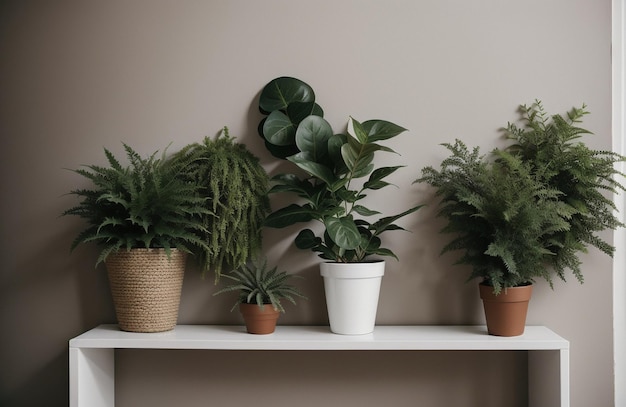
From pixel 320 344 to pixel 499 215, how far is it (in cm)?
74

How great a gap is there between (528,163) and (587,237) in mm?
342

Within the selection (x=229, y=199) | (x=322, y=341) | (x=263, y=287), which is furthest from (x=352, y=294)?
(x=229, y=199)

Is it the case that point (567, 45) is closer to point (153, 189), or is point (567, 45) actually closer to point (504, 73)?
point (504, 73)

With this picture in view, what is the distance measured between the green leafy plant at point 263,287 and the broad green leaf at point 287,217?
15cm

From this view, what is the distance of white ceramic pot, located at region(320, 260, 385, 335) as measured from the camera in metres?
2.09

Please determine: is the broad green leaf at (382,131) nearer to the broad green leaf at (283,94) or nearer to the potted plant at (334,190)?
the potted plant at (334,190)

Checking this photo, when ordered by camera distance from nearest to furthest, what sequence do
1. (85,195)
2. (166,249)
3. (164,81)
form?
(166,249)
(85,195)
(164,81)

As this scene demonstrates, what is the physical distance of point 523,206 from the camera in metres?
2.00

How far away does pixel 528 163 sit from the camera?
212cm

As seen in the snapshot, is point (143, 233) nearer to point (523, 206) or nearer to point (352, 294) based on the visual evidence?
point (352, 294)

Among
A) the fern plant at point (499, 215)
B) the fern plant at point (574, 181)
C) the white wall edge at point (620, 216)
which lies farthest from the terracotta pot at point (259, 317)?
the white wall edge at point (620, 216)

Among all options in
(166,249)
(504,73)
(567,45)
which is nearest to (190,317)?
(166,249)

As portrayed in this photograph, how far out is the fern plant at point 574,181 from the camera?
212 centimetres

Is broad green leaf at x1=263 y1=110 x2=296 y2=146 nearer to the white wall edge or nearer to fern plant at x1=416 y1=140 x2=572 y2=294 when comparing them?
fern plant at x1=416 y1=140 x2=572 y2=294
